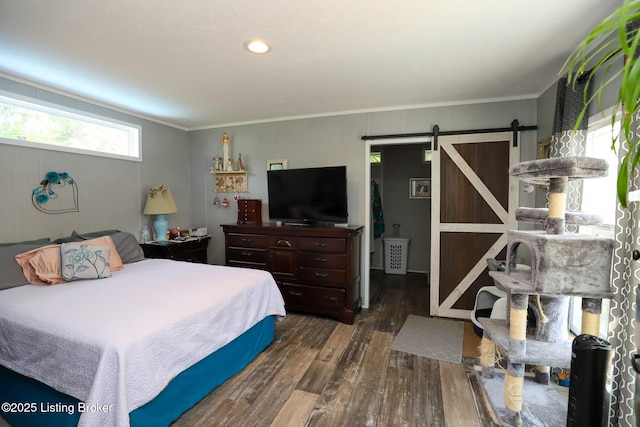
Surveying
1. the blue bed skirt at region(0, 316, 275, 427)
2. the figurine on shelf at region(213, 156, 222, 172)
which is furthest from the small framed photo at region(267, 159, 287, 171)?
the blue bed skirt at region(0, 316, 275, 427)

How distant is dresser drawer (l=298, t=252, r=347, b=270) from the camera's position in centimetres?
332

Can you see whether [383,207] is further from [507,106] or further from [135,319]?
[135,319]

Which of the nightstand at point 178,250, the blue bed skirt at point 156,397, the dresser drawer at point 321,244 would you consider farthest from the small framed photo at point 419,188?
the blue bed skirt at point 156,397

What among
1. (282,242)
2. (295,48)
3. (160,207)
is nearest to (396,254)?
(282,242)

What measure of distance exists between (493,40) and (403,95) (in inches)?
45.2

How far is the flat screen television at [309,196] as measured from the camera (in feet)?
11.5

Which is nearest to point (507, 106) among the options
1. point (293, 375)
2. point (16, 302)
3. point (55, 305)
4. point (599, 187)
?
point (599, 187)

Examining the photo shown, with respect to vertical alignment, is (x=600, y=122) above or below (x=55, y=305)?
above

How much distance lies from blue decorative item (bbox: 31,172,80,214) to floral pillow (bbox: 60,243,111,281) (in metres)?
0.72

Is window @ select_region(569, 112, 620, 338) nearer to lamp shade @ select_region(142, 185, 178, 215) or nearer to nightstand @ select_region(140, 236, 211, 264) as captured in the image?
nightstand @ select_region(140, 236, 211, 264)

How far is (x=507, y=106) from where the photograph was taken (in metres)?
3.22

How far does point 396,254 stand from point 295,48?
412 cm

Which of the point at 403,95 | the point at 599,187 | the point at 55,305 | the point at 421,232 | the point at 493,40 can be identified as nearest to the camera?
the point at 55,305

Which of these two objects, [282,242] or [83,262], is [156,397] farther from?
[282,242]
